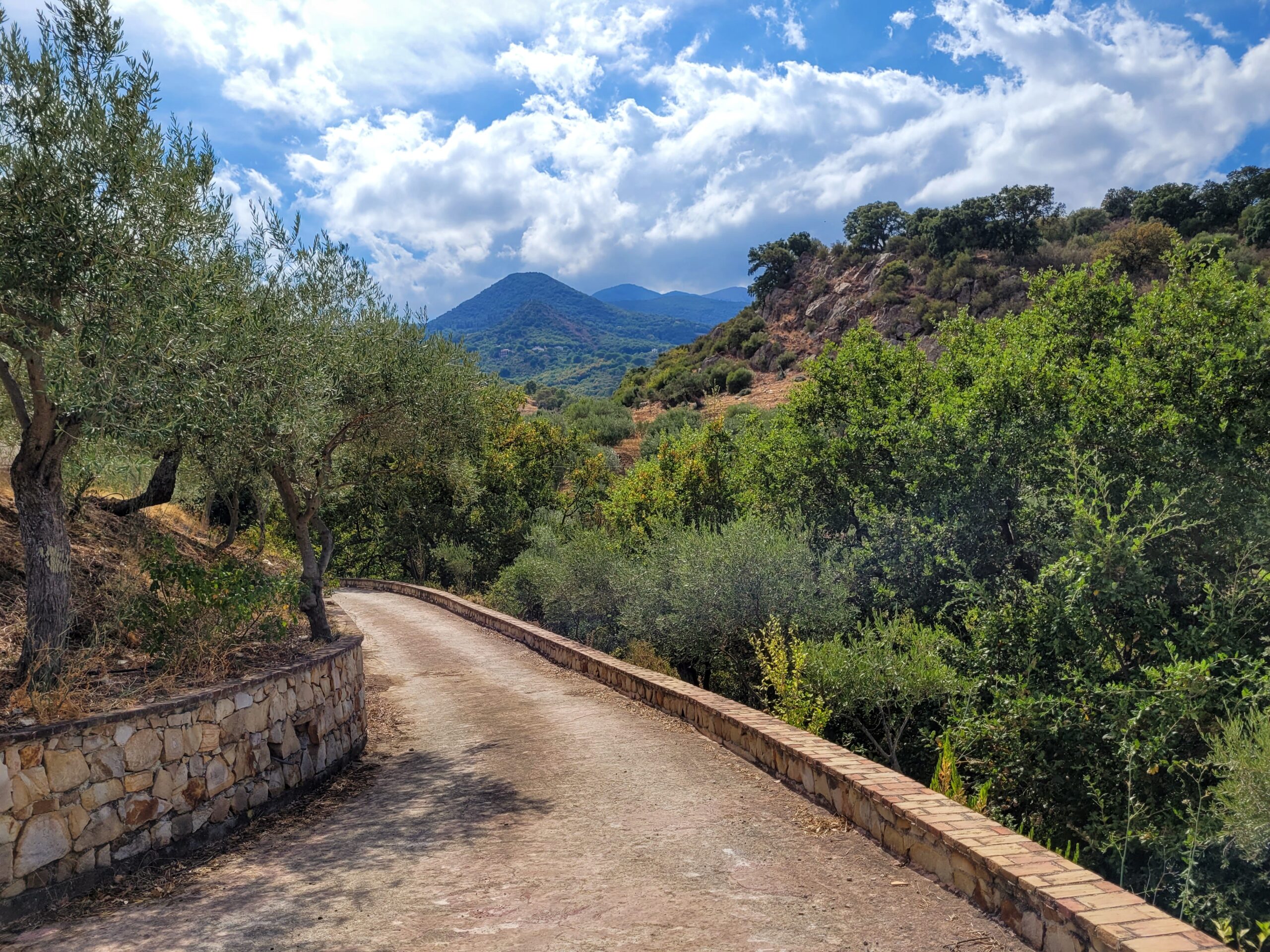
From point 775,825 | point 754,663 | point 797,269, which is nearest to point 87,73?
point 775,825

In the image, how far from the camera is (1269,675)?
21.3ft

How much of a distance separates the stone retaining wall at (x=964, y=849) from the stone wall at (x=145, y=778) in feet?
13.7

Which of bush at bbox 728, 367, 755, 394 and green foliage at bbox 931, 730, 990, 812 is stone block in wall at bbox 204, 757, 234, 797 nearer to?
green foliage at bbox 931, 730, 990, 812

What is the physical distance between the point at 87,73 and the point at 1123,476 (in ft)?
33.7

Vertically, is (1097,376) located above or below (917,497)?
above

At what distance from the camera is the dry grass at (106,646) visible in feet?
19.1

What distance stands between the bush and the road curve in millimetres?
49967

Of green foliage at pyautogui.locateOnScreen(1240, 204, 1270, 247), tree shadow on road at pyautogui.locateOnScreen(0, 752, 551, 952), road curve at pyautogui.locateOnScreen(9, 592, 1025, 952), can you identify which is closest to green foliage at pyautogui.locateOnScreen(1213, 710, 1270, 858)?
road curve at pyautogui.locateOnScreen(9, 592, 1025, 952)

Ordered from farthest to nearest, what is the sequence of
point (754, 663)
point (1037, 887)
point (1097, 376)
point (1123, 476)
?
point (754, 663), point (1097, 376), point (1123, 476), point (1037, 887)

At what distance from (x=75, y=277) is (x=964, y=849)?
7065mm

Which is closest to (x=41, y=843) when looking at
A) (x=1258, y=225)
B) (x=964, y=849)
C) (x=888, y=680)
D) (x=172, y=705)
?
(x=172, y=705)

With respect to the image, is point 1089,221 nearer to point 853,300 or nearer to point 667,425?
point 853,300

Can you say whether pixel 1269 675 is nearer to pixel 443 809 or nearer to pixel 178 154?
pixel 443 809

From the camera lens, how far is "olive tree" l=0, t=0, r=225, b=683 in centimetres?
595
